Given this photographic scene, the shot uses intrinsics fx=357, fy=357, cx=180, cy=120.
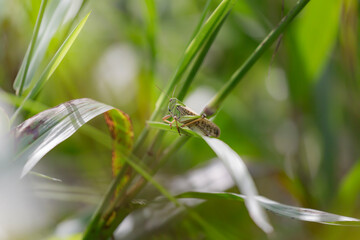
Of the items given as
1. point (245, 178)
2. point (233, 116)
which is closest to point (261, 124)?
point (233, 116)

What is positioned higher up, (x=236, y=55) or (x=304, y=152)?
(x=236, y=55)

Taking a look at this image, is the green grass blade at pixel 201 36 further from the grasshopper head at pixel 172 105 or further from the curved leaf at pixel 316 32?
the curved leaf at pixel 316 32

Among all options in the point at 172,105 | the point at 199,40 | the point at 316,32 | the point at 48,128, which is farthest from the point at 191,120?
the point at 316,32

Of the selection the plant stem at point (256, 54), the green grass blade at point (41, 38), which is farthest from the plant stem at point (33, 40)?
the plant stem at point (256, 54)

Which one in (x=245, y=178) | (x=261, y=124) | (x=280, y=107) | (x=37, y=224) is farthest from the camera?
(x=280, y=107)

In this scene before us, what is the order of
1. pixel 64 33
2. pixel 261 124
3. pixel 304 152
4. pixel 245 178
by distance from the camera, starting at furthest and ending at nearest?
pixel 261 124, pixel 304 152, pixel 64 33, pixel 245 178

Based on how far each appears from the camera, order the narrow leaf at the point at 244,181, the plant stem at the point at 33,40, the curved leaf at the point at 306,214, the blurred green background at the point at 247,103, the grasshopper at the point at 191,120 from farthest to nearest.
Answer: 1. the blurred green background at the point at 247,103
2. the grasshopper at the point at 191,120
3. the plant stem at the point at 33,40
4. the curved leaf at the point at 306,214
5. the narrow leaf at the point at 244,181

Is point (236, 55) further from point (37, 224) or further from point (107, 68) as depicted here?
point (37, 224)
